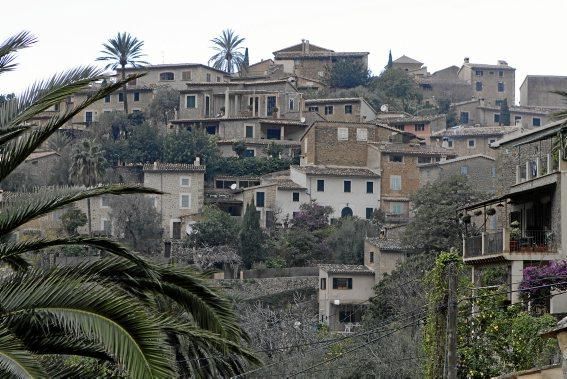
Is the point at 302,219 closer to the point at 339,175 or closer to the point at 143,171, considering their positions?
the point at 339,175

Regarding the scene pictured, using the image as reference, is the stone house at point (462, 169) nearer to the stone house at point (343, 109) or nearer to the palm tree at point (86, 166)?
the stone house at point (343, 109)

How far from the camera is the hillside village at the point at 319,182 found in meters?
58.1

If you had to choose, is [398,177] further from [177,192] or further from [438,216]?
[438,216]

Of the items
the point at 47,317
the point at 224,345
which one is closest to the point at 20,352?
the point at 47,317

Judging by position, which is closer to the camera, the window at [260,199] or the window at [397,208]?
the window at [260,199]

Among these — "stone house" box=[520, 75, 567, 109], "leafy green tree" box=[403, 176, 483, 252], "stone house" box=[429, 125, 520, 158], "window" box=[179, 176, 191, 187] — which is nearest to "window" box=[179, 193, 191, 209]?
"window" box=[179, 176, 191, 187]

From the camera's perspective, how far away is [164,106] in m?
127

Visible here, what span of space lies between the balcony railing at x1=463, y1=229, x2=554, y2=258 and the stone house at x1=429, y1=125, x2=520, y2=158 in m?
77.8

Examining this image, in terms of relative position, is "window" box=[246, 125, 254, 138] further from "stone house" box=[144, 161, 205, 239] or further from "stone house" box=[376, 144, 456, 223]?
"stone house" box=[376, 144, 456, 223]

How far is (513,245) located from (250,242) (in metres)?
53.6

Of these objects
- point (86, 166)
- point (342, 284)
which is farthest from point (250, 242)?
point (86, 166)

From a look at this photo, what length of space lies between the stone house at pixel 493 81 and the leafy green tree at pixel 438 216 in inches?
2684

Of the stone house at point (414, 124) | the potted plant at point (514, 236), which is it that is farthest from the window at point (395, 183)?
the potted plant at point (514, 236)

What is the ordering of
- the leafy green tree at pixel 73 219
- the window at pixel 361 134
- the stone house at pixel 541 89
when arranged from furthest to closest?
the stone house at pixel 541 89
the window at pixel 361 134
the leafy green tree at pixel 73 219
